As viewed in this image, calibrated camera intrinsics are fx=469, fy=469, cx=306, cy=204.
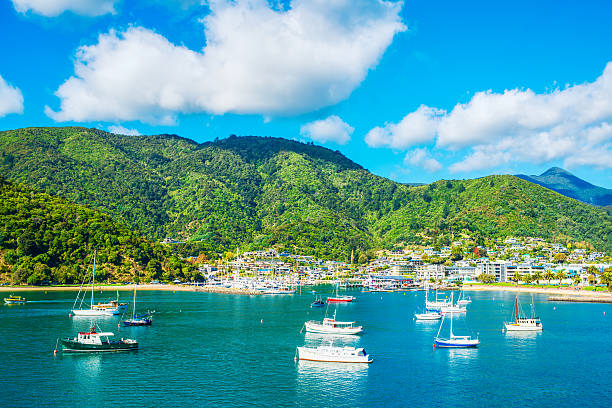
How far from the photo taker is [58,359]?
59844 millimetres

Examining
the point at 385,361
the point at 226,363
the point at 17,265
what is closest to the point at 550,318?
the point at 385,361

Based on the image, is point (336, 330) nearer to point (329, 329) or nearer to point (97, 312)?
point (329, 329)

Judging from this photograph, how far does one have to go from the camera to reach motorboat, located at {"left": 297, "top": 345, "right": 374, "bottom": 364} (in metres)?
59.3

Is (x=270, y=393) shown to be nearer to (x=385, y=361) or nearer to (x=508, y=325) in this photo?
(x=385, y=361)

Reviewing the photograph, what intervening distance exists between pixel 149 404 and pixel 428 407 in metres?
26.3

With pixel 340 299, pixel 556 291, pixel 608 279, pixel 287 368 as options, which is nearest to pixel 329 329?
pixel 287 368

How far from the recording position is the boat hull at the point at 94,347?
208 feet

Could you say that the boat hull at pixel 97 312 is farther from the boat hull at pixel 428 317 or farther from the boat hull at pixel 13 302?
the boat hull at pixel 428 317

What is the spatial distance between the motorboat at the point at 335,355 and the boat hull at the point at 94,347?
80.9 feet

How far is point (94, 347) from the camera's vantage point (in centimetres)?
6378

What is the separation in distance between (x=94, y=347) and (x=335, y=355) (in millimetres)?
32746

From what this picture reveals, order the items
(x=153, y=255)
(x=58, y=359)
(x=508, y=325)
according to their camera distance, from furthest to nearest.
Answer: (x=153, y=255), (x=508, y=325), (x=58, y=359)

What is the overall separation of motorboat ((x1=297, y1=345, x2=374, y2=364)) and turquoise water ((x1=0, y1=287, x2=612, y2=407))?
1.27 m

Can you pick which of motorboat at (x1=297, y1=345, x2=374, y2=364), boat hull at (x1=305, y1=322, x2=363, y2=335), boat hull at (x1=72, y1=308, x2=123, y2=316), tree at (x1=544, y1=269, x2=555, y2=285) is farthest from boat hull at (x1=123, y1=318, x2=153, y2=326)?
tree at (x1=544, y1=269, x2=555, y2=285)
